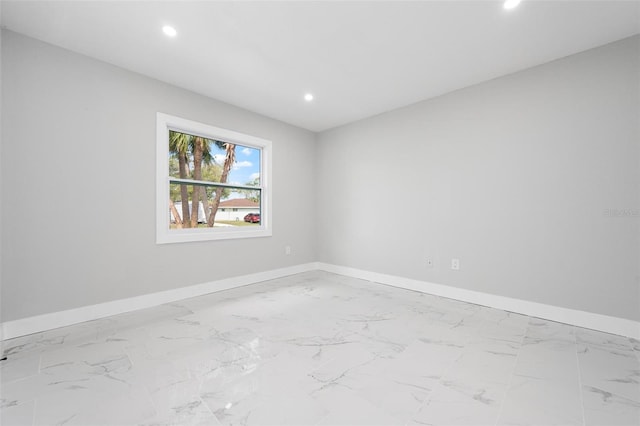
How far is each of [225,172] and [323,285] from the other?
2.16m

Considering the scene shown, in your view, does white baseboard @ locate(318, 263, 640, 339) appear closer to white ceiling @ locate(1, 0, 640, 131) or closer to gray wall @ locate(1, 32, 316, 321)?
white ceiling @ locate(1, 0, 640, 131)

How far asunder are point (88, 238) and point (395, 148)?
3739 millimetres

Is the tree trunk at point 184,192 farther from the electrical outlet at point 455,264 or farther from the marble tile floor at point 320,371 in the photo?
the electrical outlet at point 455,264

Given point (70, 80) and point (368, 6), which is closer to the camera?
point (368, 6)

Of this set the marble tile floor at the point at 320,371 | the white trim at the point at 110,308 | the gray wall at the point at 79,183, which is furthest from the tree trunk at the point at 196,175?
the marble tile floor at the point at 320,371

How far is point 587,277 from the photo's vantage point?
2.37 m

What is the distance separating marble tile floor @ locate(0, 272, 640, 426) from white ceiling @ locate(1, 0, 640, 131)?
254 cm

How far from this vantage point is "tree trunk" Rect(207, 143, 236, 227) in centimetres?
362

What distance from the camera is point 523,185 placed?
8.89 ft

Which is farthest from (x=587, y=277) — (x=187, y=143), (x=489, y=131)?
(x=187, y=143)

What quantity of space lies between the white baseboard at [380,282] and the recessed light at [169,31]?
2.56 m

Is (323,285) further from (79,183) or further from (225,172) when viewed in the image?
(79,183)

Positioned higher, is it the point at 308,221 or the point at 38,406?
the point at 308,221

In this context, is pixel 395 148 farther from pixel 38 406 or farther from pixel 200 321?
pixel 38 406
